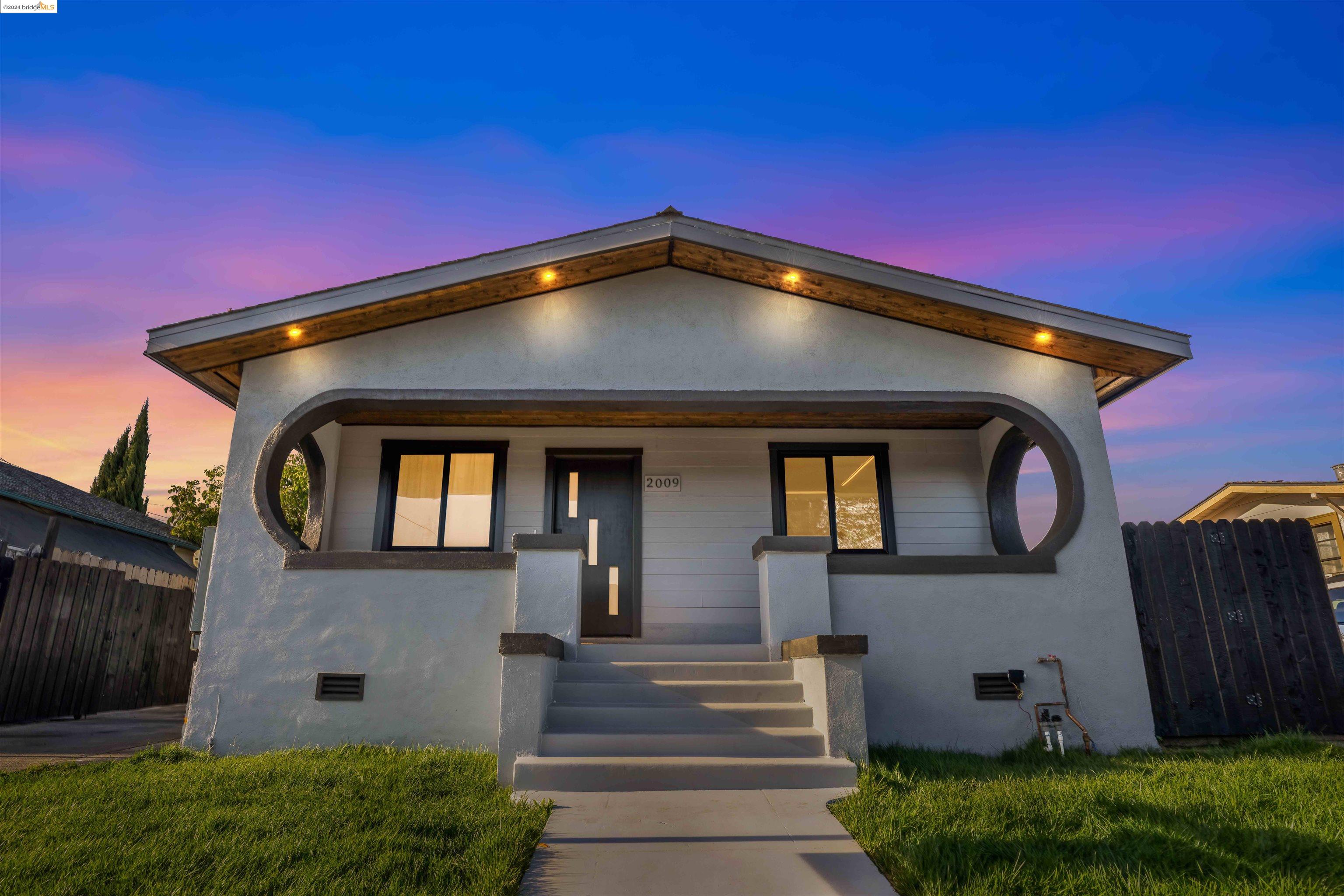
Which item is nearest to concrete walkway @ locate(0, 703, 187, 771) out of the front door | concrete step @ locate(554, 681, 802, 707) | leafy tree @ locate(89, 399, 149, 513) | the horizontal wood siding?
the horizontal wood siding

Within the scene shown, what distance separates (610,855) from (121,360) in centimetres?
1401

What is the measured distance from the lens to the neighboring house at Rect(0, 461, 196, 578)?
1227 centimetres

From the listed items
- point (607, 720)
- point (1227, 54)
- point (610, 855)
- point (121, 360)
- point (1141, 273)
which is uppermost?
point (1227, 54)

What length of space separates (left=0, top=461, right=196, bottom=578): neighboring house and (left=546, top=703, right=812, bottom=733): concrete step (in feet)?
30.5

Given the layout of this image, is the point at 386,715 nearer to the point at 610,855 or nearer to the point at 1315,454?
the point at 610,855

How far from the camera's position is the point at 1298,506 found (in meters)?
15.5

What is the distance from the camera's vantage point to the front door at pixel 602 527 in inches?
320

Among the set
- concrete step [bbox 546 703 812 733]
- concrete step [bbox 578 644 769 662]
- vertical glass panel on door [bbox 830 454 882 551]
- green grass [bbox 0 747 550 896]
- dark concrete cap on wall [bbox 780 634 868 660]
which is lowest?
green grass [bbox 0 747 550 896]

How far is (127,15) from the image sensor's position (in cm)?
891

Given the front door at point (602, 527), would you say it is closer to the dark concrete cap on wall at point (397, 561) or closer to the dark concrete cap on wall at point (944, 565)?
the dark concrete cap on wall at point (397, 561)

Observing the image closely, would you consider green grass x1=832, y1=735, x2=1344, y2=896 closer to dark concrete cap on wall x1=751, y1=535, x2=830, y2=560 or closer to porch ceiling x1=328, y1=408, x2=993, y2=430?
dark concrete cap on wall x1=751, y1=535, x2=830, y2=560

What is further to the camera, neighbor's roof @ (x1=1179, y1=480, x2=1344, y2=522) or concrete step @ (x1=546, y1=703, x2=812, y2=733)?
neighbor's roof @ (x1=1179, y1=480, x2=1344, y2=522)

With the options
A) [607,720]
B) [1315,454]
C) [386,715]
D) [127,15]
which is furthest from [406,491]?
[1315,454]

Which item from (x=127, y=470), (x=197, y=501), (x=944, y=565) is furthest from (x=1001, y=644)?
(x=127, y=470)
